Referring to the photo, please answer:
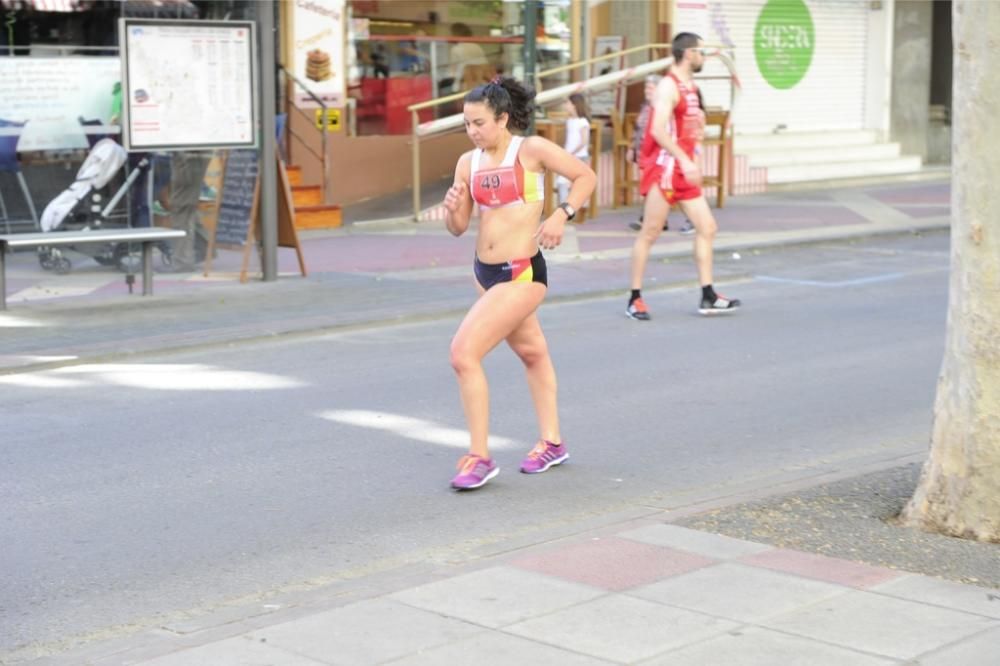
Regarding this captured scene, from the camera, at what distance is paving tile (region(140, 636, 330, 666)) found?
4664mm

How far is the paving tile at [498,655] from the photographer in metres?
4.64

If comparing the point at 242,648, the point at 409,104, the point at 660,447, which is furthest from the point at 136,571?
the point at 409,104

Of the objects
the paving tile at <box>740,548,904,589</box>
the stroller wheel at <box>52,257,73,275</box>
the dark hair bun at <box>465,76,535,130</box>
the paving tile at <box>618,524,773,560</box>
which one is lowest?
the paving tile at <box>740,548,904,589</box>

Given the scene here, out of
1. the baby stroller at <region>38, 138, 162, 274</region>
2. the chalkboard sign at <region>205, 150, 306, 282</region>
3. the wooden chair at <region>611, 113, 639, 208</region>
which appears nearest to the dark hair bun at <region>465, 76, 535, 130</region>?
the chalkboard sign at <region>205, 150, 306, 282</region>

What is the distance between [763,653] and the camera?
4703 millimetres

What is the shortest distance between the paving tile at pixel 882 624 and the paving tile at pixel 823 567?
193mm

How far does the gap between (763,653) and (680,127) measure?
7.89 metres

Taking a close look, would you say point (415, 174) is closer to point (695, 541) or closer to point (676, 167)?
point (676, 167)

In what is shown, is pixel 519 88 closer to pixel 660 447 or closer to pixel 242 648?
pixel 660 447

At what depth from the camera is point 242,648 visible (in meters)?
4.80

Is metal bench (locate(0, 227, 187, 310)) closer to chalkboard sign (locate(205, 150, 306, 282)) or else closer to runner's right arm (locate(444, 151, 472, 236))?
chalkboard sign (locate(205, 150, 306, 282))

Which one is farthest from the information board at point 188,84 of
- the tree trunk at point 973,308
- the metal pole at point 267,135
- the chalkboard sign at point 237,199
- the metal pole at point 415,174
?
the tree trunk at point 973,308

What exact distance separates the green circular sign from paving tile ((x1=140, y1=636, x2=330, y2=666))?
2222cm

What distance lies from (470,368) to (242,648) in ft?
7.84
